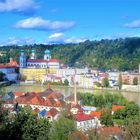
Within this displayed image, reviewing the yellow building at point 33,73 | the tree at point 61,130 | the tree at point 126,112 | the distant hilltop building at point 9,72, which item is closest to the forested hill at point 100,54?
the yellow building at point 33,73

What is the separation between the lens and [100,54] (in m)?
30.9

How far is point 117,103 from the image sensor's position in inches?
441

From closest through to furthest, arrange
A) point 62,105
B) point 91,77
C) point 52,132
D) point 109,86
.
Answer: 1. point 52,132
2. point 62,105
3. point 109,86
4. point 91,77

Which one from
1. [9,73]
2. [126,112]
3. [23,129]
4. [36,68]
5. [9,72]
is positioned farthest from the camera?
[36,68]

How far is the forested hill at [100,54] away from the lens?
88.8 ft

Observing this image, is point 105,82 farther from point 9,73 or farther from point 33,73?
point 9,73

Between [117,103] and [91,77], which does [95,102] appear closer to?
[117,103]

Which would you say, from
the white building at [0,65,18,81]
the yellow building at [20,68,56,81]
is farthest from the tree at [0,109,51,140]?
the yellow building at [20,68,56,81]

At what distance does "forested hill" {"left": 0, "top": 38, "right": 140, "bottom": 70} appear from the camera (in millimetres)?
27069

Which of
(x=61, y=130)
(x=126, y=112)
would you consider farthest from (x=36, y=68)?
(x=61, y=130)

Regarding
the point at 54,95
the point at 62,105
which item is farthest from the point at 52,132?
the point at 54,95

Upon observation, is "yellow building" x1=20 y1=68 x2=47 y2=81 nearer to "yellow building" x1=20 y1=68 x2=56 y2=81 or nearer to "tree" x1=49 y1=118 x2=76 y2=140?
"yellow building" x1=20 y1=68 x2=56 y2=81

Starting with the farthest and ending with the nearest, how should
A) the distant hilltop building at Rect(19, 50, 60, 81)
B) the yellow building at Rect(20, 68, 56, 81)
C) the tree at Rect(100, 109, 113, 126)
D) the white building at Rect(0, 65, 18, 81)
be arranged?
the distant hilltop building at Rect(19, 50, 60, 81) → the yellow building at Rect(20, 68, 56, 81) → the white building at Rect(0, 65, 18, 81) → the tree at Rect(100, 109, 113, 126)

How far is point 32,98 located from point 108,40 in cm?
2755
